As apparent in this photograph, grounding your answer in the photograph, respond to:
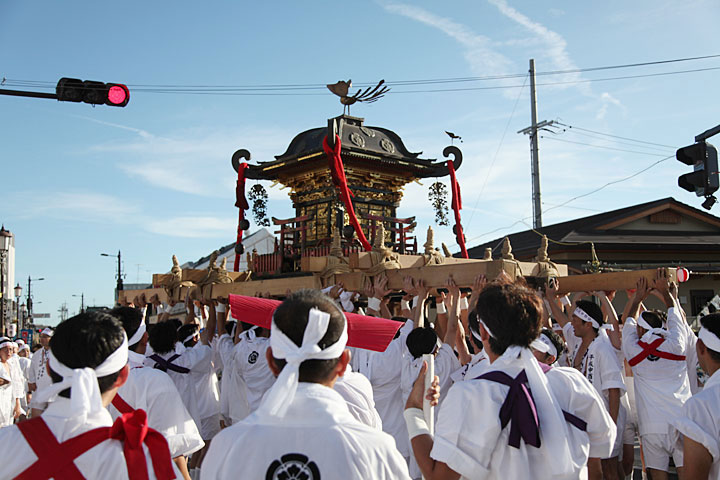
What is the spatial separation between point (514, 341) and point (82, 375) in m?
1.60

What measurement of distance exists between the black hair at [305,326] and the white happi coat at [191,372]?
340 centimetres

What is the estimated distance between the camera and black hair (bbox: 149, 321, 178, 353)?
495cm

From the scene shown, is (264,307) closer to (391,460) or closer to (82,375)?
(82,375)

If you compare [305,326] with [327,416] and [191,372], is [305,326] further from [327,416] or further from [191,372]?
[191,372]

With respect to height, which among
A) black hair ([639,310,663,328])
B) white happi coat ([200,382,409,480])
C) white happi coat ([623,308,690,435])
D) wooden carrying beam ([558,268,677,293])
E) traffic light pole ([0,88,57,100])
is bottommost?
white happi coat ([623,308,690,435])

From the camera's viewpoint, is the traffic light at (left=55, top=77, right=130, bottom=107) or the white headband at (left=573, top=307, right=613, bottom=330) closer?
the white headband at (left=573, top=307, right=613, bottom=330)

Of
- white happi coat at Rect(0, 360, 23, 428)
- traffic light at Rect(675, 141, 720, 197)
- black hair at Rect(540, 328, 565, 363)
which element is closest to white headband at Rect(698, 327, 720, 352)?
black hair at Rect(540, 328, 565, 363)

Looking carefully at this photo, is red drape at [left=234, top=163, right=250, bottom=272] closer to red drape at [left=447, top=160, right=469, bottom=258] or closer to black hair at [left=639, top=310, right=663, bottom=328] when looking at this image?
red drape at [left=447, top=160, right=469, bottom=258]

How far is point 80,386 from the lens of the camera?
6.73 feet

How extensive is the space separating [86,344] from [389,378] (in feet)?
11.7

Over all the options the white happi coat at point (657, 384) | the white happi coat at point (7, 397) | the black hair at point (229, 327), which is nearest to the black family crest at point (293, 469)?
the white happi coat at point (657, 384)

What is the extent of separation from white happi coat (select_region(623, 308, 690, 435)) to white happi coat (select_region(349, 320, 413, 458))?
2.02 meters

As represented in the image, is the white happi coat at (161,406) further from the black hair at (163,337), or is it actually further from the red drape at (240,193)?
the red drape at (240,193)

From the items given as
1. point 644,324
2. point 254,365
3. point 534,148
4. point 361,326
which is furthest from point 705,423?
point 534,148
